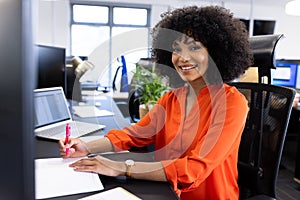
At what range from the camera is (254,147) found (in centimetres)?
125

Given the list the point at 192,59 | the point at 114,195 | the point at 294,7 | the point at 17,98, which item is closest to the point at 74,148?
the point at 114,195

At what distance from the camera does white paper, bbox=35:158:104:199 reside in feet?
2.69

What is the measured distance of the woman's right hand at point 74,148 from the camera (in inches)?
42.1

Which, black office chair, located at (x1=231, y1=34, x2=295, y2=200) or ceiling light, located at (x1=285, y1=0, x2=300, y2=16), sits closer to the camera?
black office chair, located at (x1=231, y1=34, x2=295, y2=200)

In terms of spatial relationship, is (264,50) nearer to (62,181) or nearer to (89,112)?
(62,181)

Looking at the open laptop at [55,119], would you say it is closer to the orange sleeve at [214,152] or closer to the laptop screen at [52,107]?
the laptop screen at [52,107]

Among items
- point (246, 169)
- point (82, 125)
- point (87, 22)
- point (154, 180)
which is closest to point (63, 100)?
point (82, 125)

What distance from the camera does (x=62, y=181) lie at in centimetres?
88

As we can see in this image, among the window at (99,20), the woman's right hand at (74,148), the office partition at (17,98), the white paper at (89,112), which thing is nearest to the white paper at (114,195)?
the woman's right hand at (74,148)

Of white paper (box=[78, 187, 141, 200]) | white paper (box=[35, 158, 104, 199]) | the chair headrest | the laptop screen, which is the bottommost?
white paper (box=[78, 187, 141, 200])

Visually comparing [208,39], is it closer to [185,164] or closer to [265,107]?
[265,107]

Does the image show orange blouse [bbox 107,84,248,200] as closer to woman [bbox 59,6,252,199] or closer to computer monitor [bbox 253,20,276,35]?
woman [bbox 59,6,252,199]

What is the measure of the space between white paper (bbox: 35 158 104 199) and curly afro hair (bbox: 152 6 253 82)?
716 mm

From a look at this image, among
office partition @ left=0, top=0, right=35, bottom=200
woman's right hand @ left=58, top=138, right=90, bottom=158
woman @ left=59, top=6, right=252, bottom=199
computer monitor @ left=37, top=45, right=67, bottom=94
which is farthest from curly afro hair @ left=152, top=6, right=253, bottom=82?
office partition @ left=0, top=0, right=35, bottom=200
